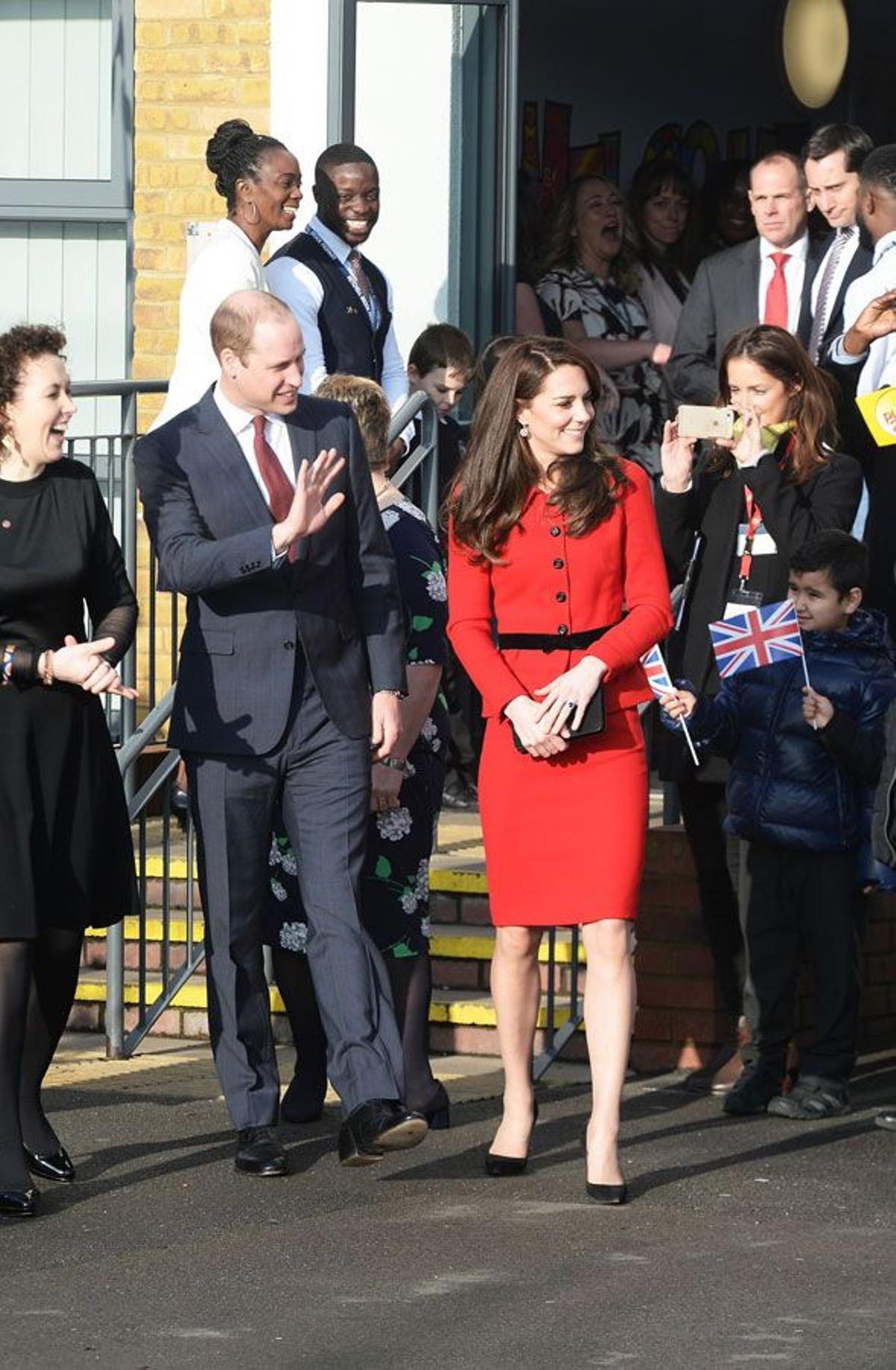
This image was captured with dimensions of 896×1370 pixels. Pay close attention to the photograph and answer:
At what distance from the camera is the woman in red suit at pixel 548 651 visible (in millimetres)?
7160

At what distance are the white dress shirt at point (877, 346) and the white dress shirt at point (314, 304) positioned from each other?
4.92 ft

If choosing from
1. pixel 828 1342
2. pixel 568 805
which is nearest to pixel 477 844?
pixel 568 805

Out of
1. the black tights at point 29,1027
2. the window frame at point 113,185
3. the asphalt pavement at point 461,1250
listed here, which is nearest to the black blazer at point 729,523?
the asphalt pavement at point 461,1250

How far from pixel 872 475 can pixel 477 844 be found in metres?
1.89

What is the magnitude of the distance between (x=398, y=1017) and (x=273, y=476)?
5.02ft

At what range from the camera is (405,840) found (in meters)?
7.96

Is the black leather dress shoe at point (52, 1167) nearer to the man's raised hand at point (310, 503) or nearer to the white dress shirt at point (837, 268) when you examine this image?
the man's raised hand at point (310, 503)

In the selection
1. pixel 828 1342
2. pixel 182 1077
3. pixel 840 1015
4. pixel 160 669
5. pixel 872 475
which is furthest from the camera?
pixel 160 669

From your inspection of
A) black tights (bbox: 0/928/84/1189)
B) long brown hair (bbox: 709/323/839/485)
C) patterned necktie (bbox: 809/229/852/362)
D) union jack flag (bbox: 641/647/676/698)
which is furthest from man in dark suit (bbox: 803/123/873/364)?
black tights (bbox: 0/928/84/1189)

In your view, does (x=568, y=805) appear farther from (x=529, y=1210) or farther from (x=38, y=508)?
(x=38, y=508)

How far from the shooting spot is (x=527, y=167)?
1448 cm

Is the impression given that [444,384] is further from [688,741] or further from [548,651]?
[548,651]

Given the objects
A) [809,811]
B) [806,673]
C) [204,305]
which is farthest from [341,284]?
[809,811]

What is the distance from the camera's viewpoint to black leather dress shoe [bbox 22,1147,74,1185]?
24.1ft
